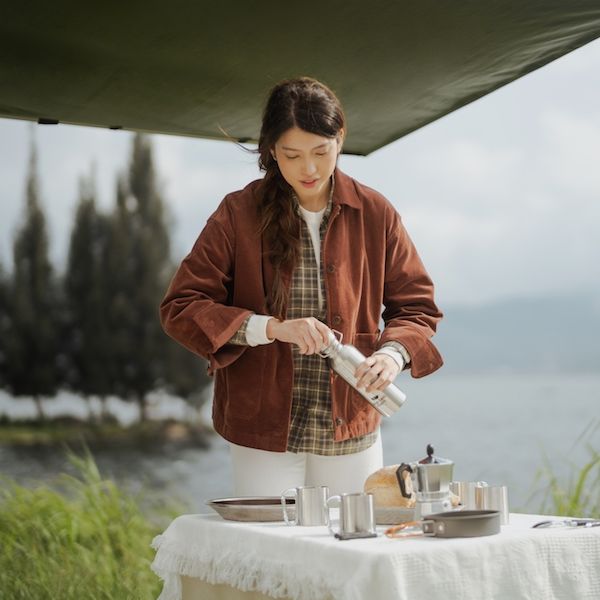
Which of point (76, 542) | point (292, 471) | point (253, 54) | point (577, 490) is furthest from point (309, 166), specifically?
point (76, 542)

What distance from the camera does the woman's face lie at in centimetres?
231

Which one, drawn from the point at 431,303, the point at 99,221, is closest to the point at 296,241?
the point at 431,303

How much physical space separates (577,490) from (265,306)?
9.57 feet

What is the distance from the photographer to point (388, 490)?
2094 mm

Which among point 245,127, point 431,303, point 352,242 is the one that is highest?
point 245,127

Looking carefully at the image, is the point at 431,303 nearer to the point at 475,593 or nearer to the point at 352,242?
the point at 352,242

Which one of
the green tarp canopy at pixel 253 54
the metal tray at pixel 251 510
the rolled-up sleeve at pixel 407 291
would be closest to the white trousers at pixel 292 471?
the metal tray at pixel 251 510

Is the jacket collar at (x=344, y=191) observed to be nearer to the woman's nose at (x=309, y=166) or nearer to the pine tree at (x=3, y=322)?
the woman's nose at (x=309, y=166)

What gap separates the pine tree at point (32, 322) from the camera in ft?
58.2

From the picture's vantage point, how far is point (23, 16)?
2.82 meters

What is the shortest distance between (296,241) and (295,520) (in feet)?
2.32

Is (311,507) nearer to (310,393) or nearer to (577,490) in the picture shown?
(310,393)

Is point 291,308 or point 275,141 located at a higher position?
point 275,141

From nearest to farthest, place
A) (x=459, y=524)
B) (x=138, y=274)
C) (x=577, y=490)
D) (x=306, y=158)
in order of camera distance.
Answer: (x=459, y=524) → (x=306, y=158) → (x=577, y=490) → (x=138, y=274)
